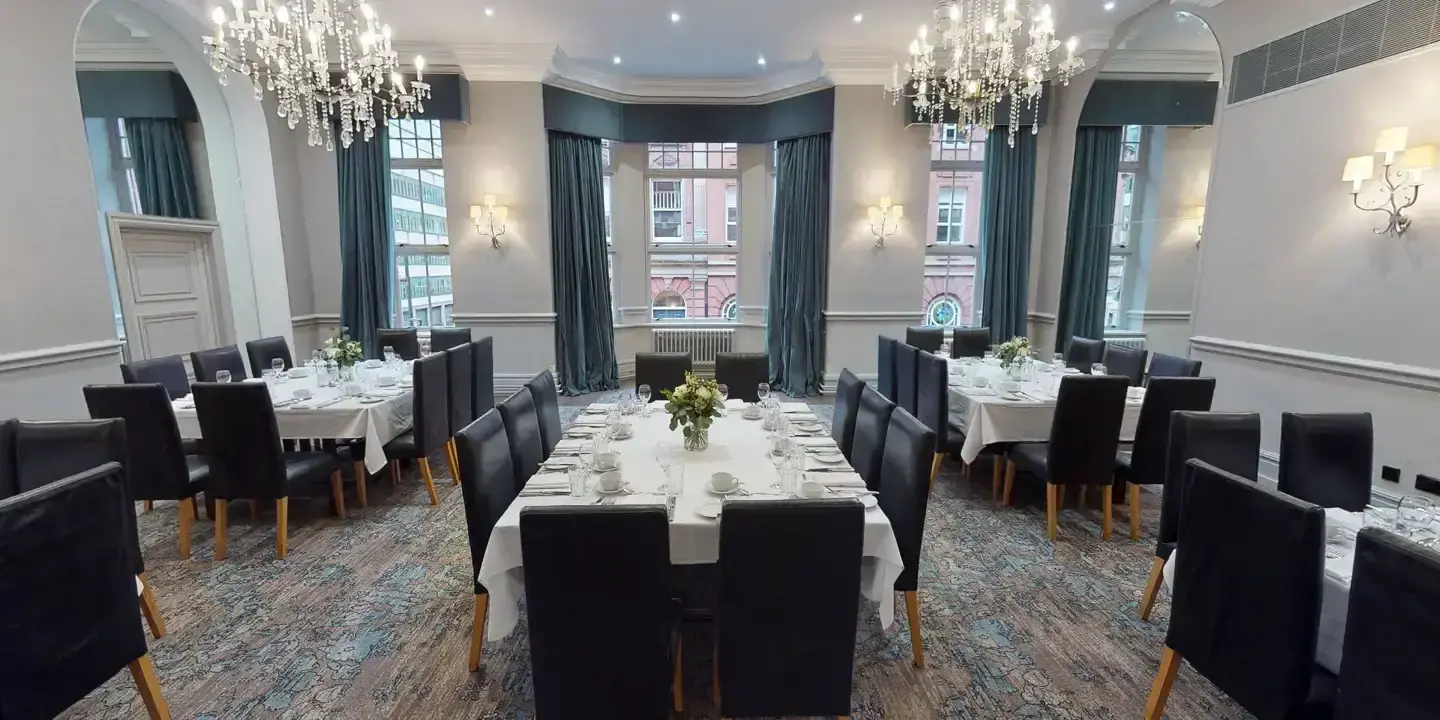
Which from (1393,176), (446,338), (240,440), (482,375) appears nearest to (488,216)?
(446,338)

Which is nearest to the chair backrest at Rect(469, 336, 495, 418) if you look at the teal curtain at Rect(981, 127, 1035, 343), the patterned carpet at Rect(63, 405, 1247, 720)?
the patterned carpet at Rect(63, 405, 1247, 720)

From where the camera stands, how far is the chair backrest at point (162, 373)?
10.8ft

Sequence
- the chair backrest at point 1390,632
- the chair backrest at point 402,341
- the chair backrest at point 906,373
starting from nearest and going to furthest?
the chair backrest at point 1390,632
the chair backrest at point 906,373
the chair backrest at point 402,341

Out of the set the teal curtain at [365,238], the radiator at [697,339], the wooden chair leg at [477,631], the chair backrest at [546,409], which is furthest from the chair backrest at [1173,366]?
the teal curtain at [365,238]

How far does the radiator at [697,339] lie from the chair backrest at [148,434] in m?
4.72

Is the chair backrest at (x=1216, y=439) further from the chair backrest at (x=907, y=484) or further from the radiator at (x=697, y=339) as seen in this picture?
the radiator at (x=697, y=339)

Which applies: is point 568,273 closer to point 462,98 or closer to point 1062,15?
point 462,98

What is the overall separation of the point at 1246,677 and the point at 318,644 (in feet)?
10.3

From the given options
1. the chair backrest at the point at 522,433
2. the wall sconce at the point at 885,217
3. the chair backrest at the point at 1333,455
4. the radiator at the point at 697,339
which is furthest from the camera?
the radiator at the point at 697,339

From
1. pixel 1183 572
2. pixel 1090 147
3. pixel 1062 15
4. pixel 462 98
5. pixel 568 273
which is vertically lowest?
pixel 1183 572

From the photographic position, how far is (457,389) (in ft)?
12.7

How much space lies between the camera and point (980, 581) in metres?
2.76

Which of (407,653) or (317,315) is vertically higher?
(317,315)

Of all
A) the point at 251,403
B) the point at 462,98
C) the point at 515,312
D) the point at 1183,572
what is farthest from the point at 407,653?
the point at 462,98
